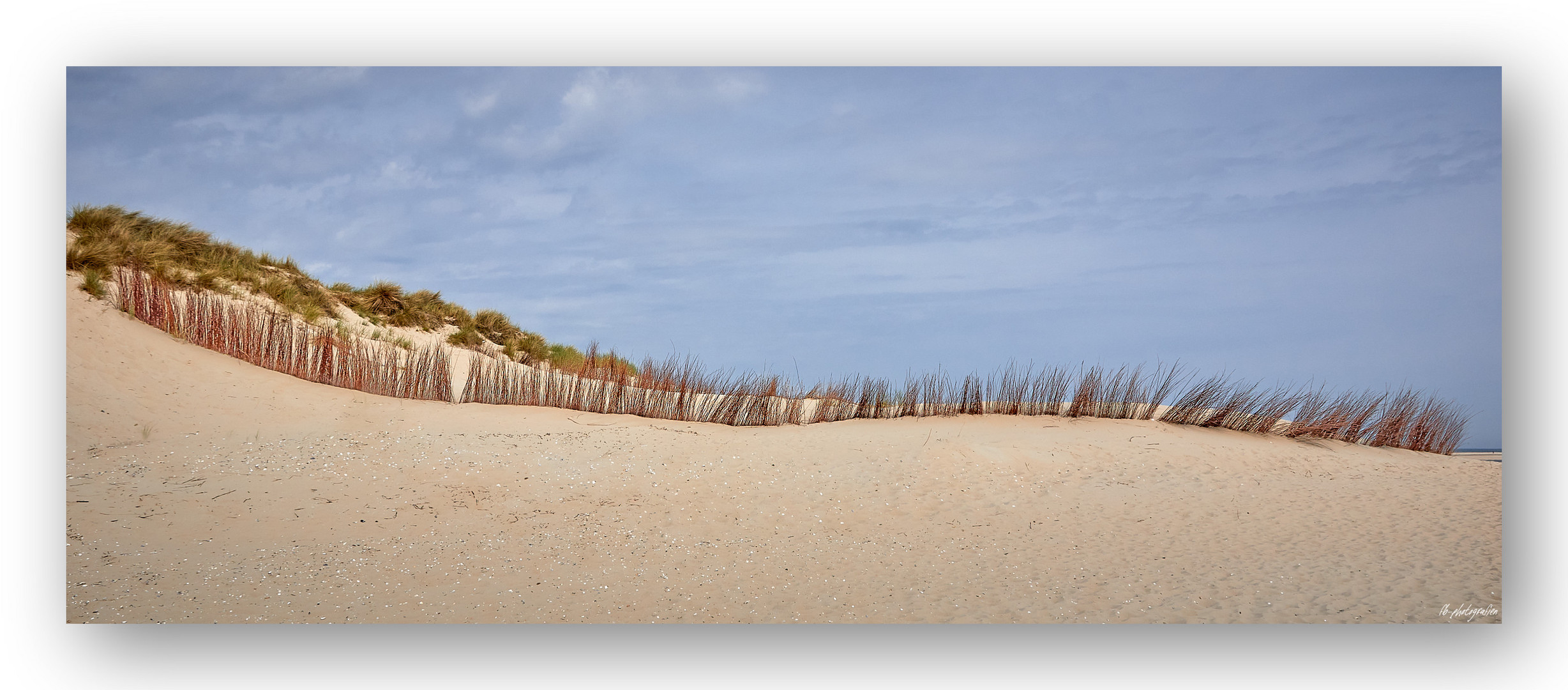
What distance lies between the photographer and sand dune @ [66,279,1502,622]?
3166 millimetres

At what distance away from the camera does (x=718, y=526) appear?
353 cm

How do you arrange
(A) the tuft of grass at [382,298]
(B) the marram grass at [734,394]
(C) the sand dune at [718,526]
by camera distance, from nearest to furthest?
(C) the sand dune at [718,526] → (B) the marram grass at [734,394] → (A) the tuft of grass at [382,298]

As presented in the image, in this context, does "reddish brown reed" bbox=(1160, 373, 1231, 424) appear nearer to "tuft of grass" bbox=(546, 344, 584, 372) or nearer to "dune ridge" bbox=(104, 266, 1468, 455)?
"dune ridge" bbox=(104, 266, 1468, 455)

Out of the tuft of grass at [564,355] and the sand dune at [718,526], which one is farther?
the tuft of grass at [564,355]

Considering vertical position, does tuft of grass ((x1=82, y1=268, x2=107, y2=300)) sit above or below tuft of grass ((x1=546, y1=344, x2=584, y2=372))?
above

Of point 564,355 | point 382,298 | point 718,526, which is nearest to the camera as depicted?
point 718,526

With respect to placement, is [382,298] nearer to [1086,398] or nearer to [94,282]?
[94,282]

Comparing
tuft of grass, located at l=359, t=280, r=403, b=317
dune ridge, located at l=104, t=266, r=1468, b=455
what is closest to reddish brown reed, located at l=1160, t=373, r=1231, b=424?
dune ridge, located at l=104, t=266, r=1468, b=455

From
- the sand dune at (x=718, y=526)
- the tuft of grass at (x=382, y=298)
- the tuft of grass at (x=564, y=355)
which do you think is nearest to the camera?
the sand dune at (x=718, y=526)

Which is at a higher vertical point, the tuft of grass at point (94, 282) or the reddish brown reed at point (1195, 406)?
the tuft of grass at point (94, 282)

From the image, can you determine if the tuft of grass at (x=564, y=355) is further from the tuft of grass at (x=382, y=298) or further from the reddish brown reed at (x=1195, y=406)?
the reddish brown reed at (x=1195, y=406)

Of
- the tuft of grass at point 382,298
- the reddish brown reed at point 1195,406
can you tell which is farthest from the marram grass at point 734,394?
the tuft of grass at point 382,298

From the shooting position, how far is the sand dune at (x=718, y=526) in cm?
317

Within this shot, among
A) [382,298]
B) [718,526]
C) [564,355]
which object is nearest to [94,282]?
[382,298]
